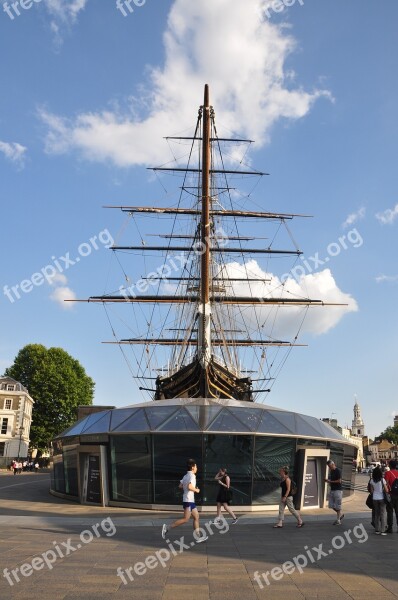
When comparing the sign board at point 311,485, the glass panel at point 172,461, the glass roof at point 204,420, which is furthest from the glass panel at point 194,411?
the sign board at point 311,485

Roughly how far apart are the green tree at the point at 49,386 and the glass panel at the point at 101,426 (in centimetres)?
4898

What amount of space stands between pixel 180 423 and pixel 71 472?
5501 millimetres

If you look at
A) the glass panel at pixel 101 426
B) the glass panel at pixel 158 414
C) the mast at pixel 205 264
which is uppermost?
the mast at pixel 205 264

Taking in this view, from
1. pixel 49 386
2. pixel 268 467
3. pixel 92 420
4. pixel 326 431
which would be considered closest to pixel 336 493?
pixel 268 467

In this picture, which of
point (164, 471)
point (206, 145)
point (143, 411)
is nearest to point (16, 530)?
point (164, 471)

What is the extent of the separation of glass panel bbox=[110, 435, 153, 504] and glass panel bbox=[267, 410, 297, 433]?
464cm

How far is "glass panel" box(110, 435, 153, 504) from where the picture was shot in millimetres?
16719

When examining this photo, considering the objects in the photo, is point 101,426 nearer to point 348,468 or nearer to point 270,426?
point 270,426

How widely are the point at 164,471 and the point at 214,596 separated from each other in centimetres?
1092

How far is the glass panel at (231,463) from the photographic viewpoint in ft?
53.9

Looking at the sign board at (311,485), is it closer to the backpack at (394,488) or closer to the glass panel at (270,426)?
the glass panel at (270,426)

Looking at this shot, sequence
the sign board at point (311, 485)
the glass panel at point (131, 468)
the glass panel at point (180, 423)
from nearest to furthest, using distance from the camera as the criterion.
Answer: the glass panel at point (180, 423) → the glass panel at point (131, 468) → the sign board at point (311, 485)

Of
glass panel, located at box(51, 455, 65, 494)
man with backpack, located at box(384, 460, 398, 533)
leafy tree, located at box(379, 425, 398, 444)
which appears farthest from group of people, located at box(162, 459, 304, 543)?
leafy tree, located at box(379, 425, 398, 444)

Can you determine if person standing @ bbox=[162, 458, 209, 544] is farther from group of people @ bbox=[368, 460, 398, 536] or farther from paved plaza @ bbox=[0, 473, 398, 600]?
group of people @ bbox=[368, 460, 398, 536]
